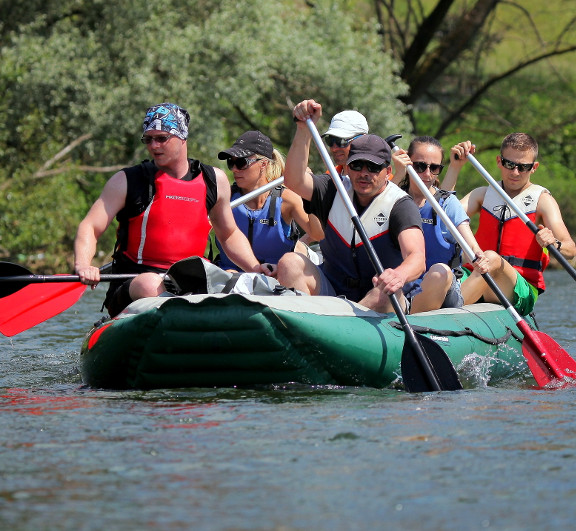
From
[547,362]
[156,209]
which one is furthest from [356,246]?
[547,362]

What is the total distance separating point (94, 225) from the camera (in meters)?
5.09

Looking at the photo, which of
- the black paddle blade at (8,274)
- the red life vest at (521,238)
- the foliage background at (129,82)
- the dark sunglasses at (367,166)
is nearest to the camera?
the dark sunglasses at (367,166)

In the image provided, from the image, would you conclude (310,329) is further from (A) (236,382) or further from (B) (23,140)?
(B) (23,140)

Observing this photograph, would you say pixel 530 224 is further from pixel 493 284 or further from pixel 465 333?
pixel 465 333

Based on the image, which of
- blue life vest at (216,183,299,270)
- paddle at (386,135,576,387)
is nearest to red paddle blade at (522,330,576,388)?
paddle at (386,135,576,387)

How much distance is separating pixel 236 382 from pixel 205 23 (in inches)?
419

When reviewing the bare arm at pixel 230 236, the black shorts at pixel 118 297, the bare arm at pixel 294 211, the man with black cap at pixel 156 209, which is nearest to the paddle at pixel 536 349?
the bare arm at pixel 294 211

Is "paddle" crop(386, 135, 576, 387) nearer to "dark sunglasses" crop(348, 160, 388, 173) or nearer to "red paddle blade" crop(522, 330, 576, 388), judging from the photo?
"red paddle blade" crop(522, 330, 576, 388)

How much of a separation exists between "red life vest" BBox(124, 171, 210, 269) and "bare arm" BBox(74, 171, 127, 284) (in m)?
0.15

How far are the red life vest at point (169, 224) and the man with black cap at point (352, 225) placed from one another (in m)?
0.45

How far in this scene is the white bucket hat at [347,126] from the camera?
6262 mm

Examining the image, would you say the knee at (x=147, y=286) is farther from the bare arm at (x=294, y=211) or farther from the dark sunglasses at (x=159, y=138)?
the bare arm at (x=294, y=211)

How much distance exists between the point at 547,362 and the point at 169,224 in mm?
2137

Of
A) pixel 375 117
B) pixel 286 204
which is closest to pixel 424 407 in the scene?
pixel 286 204
